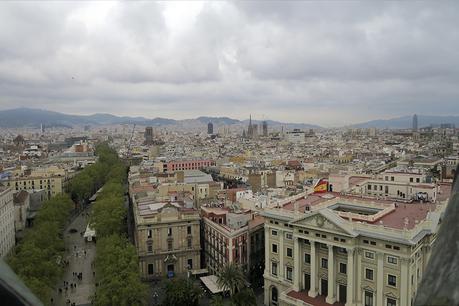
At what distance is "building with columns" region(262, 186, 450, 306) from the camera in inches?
1033

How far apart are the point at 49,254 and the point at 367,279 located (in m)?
25.6

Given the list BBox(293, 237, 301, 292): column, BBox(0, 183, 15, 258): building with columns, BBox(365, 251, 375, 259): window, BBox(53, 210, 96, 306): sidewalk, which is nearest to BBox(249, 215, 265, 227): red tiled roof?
BBox(293, 237, 301, 292): column

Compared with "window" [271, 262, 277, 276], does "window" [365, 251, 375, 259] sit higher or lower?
higher

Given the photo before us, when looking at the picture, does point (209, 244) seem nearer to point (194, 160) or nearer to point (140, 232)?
point (140, 232)

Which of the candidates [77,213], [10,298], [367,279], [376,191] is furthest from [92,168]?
[10,298]

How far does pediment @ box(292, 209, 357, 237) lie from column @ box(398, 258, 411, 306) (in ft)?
11.0

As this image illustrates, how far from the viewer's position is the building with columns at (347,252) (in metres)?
26.2

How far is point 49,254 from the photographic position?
1396 inches

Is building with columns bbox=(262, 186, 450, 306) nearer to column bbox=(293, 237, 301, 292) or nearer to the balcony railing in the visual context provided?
column bbox=(293, 237, 301, 292)

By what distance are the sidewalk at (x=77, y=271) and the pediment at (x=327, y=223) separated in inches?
667

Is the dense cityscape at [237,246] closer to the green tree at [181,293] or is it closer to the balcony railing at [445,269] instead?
the green tree at [181,293]

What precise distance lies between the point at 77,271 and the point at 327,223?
25.2 m

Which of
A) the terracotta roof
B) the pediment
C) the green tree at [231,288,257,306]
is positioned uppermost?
the pediment

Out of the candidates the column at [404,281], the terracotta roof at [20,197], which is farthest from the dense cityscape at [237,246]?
the terracotta roof at [20,197]
